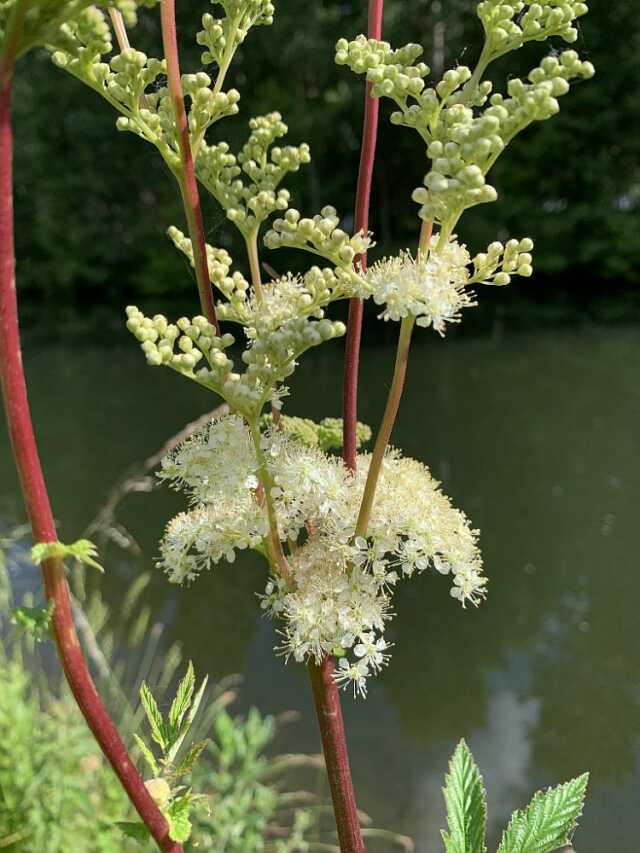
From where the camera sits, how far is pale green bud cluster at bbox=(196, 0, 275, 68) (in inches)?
27.0

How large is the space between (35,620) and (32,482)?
8 cm

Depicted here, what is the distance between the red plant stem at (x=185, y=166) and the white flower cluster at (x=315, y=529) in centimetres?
14

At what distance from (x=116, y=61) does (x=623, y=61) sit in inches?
630

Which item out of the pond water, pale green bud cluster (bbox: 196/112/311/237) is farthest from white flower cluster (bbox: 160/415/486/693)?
the pond water

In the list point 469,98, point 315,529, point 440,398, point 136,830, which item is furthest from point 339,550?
point 440,398

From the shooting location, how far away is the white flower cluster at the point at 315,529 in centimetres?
62

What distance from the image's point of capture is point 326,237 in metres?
0.60

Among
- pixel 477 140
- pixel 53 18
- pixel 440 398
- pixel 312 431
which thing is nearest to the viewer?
pixel 53 18

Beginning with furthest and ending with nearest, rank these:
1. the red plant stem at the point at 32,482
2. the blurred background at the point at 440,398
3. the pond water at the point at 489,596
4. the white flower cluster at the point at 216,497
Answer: the blurred background at the point at 440,398 < the pond water at the point at 489,596 < the white flower cluster at the point at 216,497 < the red plant stem at the point at 32,482

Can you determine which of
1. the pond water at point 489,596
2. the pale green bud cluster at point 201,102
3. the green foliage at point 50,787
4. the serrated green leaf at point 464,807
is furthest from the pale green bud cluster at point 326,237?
the pond water at point 489,596

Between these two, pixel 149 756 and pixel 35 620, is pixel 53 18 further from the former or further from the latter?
pixel 149 756

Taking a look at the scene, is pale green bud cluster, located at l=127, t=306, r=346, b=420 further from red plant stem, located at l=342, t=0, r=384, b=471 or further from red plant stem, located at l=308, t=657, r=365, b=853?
red plant stem, located at l=308, t=657, r=365, b=853

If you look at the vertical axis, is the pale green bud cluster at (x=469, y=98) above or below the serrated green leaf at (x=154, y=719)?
above

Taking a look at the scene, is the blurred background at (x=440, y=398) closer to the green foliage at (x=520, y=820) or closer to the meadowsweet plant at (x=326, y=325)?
the meadowsweet plant at (x=326, y=325)
